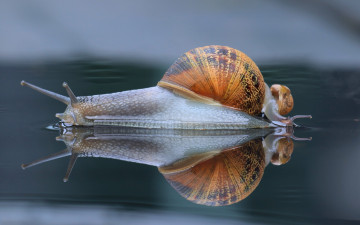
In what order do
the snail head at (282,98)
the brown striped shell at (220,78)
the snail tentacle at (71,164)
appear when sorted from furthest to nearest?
the snail head at (282,98)
the brown striped shell at (220,78)
the snail tentacle at (71,164)

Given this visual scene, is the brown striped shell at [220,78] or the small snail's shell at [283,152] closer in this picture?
the small snail's shell at [283,152]

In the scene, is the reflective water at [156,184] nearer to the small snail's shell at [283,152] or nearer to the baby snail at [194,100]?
the small snail's shell at [283,152]

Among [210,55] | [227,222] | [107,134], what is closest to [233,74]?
[210,55]

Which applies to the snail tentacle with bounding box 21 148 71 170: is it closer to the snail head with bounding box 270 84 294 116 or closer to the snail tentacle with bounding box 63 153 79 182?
the snail tentacle with bounding box 63 153 79 182

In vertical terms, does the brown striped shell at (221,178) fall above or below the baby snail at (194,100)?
below

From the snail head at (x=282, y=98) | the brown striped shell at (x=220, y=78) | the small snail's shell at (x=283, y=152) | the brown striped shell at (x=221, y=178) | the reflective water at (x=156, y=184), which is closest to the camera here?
the reflective water at (x=156, y=184)

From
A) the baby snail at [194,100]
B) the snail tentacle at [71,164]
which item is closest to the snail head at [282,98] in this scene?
the baby snail at [194,100]

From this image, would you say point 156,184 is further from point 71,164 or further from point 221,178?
point 71,164

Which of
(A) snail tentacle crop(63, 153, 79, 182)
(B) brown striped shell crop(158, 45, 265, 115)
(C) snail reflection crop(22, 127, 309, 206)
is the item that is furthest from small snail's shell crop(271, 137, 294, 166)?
(A) snail tentacle crop(63, 153, 79, 182)
